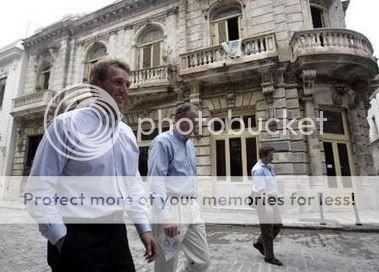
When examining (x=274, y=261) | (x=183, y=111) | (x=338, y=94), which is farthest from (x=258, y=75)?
(x=183, y=111)

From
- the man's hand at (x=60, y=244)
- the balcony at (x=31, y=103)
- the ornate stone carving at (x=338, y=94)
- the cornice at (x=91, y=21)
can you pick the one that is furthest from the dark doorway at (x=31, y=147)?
the man's hand at (x=60, y=244)

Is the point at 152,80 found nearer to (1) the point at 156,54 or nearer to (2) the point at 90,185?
(1) the point at 156,54

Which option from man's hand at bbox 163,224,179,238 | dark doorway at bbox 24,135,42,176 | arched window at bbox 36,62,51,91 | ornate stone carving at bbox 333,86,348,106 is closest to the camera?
man's hand at bbox 163,224,179,238

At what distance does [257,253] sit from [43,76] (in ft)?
58.2

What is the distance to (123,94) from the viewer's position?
1824 mm

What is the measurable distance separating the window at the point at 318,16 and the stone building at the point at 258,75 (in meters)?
0.04

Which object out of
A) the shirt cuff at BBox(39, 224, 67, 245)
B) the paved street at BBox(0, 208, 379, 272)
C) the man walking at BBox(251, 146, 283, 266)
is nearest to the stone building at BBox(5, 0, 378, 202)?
the paved street at BBox(0, 208, 379, 272)

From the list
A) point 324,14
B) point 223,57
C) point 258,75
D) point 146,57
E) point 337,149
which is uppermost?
point 324,14

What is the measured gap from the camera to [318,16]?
11.9 metres

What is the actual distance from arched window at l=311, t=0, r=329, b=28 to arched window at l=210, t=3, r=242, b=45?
310 centimetres

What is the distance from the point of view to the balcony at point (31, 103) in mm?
15578

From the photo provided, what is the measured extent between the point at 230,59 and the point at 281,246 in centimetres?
734

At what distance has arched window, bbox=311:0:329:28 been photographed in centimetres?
1178

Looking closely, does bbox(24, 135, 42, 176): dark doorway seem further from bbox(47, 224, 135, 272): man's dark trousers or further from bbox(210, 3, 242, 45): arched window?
bbox(47, 224, 135, 272): man's dark trousers
